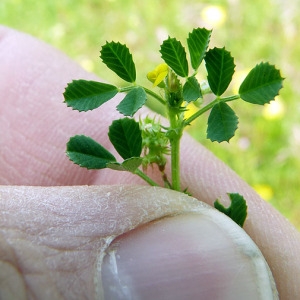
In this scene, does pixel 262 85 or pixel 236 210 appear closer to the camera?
pixel 262 85

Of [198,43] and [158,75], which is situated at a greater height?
[198,43]

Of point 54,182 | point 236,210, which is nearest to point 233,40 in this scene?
point 54,182

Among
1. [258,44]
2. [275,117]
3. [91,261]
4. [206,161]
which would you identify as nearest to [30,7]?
[258,44]

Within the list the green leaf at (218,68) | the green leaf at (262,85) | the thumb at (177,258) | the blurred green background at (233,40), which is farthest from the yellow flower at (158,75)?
the blurred green background at (233,40)

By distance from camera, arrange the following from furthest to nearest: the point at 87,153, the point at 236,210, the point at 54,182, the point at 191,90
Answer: the point at 54,182 → the point at 236,210 → the point at 87,153 → the point at 191,90

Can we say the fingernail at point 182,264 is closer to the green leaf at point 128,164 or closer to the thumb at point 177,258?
the thumb at point 177,258

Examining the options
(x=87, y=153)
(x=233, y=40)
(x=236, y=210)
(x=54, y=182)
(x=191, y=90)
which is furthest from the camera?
(x=233, y=40)

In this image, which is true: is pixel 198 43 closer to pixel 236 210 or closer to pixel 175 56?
pixel 175 56
